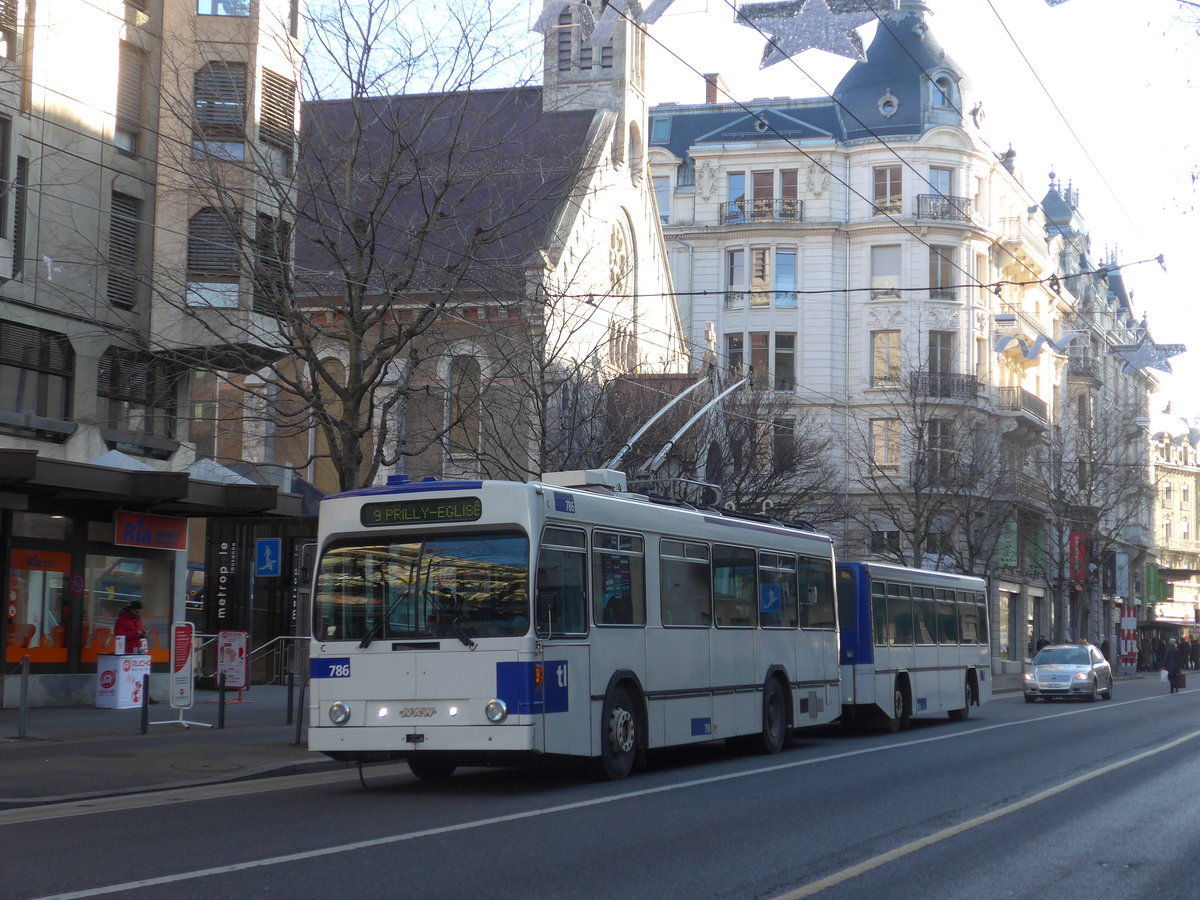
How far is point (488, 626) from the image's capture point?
44.1 feet

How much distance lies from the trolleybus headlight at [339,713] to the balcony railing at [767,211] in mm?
48317

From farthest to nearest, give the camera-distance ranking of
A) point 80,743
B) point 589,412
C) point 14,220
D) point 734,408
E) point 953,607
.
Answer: point 734,408
point 589,412
point 953,607
point 14,220
point 80,743

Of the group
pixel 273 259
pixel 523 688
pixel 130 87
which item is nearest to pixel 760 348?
pixel 130 87

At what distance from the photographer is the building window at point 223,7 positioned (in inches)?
992

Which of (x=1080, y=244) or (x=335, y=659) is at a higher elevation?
(x=1080, y=244)

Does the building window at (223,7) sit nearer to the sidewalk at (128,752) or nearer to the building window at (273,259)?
the building window at (273,259)

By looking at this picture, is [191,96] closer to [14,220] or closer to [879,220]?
[14,220]

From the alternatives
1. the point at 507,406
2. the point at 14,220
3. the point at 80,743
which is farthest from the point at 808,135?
the point at 80,743

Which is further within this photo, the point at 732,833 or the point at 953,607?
the point at 953,607

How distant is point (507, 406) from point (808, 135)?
30.4 metres

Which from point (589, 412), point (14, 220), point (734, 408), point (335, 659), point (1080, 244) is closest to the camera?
point (335, 659)

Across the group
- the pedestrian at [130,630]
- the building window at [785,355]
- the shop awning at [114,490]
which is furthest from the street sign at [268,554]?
the building window at [785,355]

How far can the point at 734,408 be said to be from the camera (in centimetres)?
3862

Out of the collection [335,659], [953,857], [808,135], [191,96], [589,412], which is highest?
[808,135]
